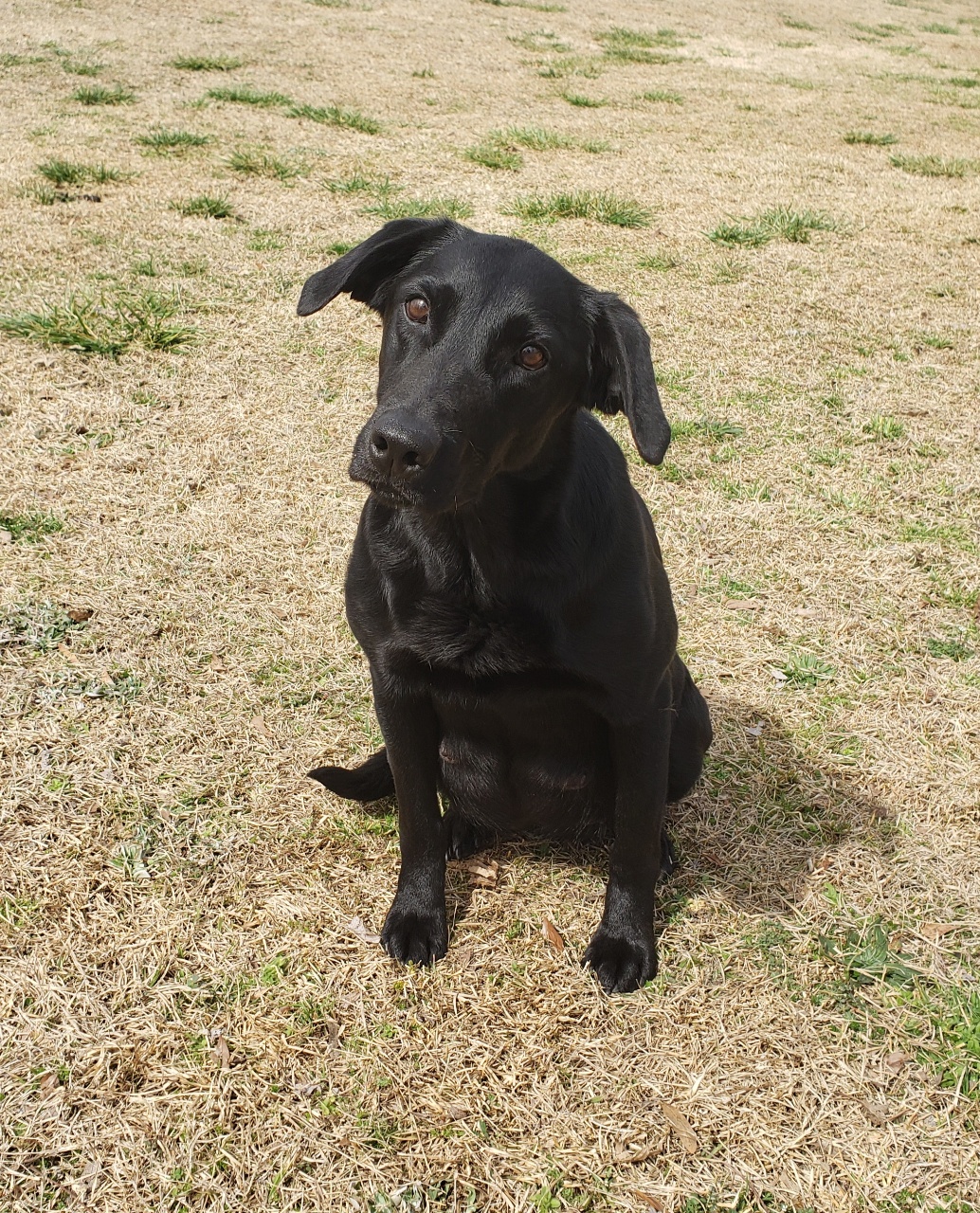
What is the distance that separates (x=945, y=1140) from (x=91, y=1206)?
1.82m

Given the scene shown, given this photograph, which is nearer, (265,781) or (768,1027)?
(768,1027)

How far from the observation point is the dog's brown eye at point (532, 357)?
7.09 feet

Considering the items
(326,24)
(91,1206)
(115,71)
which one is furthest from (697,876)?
(326,24)

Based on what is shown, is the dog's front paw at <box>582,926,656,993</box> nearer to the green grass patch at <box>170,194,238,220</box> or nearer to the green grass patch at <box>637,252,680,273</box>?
the green grass patch at <box>637,252,680,273</box>

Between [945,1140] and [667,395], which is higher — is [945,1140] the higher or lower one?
the lower one

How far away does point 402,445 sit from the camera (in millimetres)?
1938

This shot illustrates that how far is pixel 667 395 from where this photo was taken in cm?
543

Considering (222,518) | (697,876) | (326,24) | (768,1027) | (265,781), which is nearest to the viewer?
(768,1027)

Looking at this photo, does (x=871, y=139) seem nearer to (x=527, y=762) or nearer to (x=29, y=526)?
(x=29, y=526)

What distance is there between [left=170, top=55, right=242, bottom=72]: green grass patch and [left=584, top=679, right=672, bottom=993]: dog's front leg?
10484mm

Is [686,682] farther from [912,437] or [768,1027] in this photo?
[912,437]

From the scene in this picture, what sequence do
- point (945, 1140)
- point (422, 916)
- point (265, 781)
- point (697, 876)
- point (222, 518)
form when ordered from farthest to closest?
point (222, 518), point (265, 781), point (697, 876), point (422, 916), point (945, 1140)

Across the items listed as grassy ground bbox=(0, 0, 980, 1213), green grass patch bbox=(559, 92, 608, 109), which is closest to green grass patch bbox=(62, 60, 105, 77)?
grassy ground bbox=(0, 0, 980, 1213)

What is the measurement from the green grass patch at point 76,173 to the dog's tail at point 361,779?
6159mm
